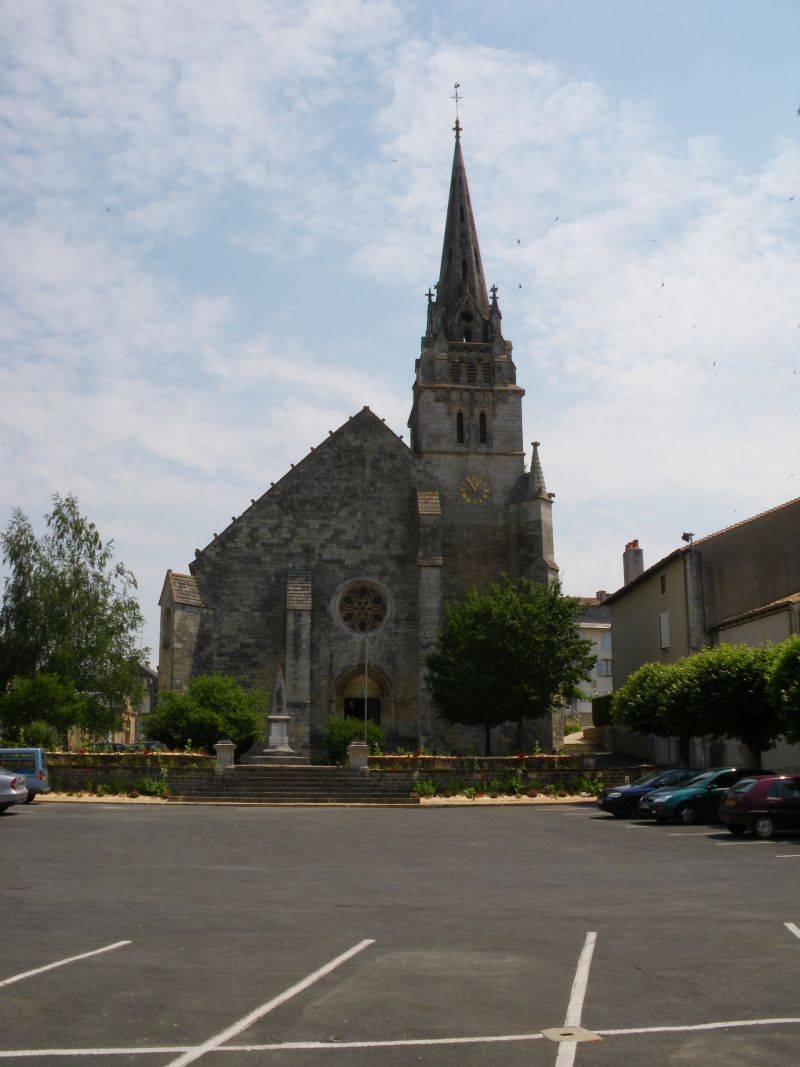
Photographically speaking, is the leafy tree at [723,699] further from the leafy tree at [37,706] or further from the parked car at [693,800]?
the leafy tree at [37,706]

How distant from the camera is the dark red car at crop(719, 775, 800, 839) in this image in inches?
717

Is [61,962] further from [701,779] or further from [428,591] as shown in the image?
[428,591]

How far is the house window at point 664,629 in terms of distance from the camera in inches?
1407

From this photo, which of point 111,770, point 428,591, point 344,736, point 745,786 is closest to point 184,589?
point 344,736

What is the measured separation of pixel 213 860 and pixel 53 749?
18.7 m

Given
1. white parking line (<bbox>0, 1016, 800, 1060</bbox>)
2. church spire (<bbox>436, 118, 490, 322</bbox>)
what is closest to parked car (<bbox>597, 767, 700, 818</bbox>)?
white parking line (<bbox>0, 1016, 800, 1060</bbox>)

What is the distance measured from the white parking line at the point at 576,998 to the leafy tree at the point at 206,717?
2447cm

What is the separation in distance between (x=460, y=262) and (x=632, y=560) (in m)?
15.3

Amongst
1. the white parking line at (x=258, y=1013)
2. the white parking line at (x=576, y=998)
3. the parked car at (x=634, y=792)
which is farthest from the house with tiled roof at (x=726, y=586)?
the white parking line at (x=258, y=1013)

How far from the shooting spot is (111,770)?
28.5 meters

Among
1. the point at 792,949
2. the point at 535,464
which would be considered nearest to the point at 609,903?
the point at 792,949

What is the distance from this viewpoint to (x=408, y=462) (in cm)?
4091

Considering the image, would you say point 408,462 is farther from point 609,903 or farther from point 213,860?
point 609,903

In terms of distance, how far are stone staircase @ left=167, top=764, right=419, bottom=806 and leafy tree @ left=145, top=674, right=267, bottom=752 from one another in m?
3.20
